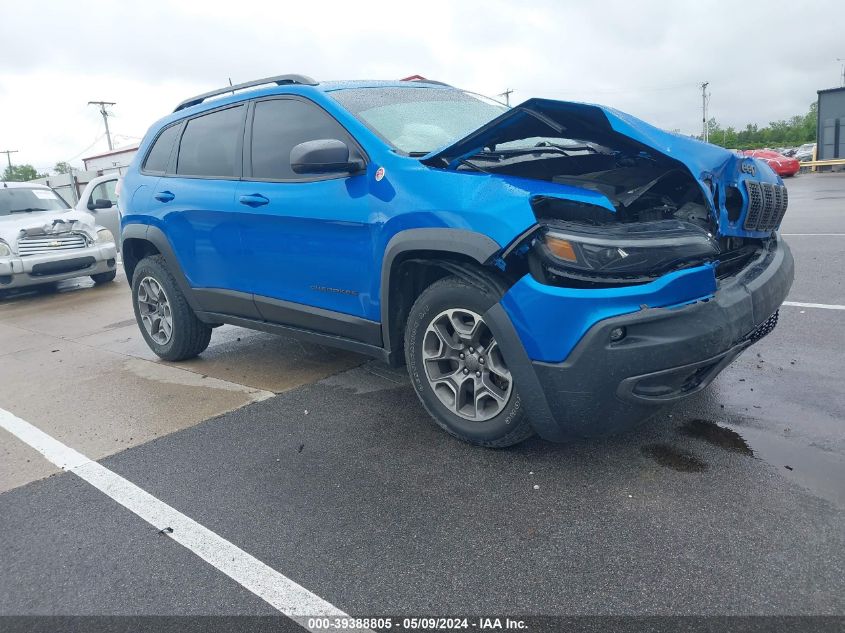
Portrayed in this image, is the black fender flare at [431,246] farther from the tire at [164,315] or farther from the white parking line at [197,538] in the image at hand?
the tire at [164,315]

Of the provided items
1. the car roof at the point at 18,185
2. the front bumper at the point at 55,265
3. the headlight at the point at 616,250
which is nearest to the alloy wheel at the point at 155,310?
the headlight at the point at 616,250

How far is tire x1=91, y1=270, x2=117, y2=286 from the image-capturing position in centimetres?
1045

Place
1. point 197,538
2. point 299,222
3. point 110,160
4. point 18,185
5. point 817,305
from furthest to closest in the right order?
point 110,160
point 18,185
point 817,305
point 299,222
point 197,538

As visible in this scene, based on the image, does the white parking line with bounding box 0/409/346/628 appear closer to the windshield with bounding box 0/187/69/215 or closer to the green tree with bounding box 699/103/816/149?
the windshield with bounding box 0/187/69/215

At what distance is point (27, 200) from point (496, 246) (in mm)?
10119

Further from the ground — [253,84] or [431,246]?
[253,84]

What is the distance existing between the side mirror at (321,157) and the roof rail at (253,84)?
3.04ft

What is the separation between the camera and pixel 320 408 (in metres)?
4.09

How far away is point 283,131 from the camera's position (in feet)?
13.4

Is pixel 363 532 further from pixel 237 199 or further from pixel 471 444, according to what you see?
pixel 237 199

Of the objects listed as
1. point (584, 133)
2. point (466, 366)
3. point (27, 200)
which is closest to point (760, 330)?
point (584, 133)

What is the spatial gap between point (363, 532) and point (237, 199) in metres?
2.40

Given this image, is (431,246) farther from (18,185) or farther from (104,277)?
(18,185)

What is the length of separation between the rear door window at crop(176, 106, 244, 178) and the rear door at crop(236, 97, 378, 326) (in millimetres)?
158
